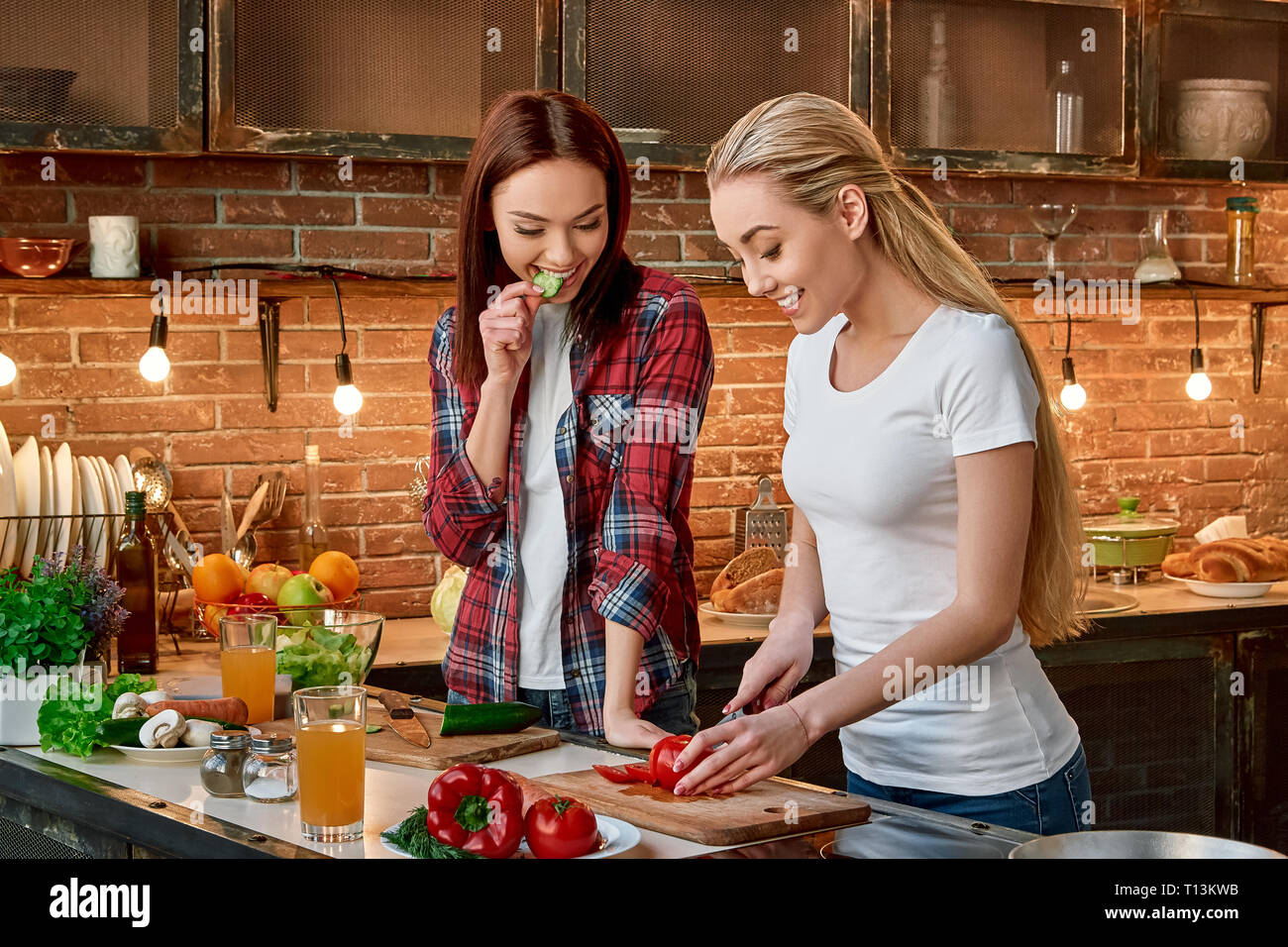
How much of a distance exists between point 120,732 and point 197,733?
0.09 meters

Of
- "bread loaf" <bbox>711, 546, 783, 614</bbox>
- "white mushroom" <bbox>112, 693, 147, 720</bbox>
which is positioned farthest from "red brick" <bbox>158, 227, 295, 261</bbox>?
"white mushroom" <bbox>112, 693, 147, 720</bbox>

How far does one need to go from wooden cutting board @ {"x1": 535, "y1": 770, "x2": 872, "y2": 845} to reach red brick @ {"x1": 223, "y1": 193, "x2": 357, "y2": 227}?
2.00 meters

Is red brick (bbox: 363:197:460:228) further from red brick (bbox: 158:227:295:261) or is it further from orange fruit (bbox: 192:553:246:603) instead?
orange fruit (bbox: 192:553:246:603)

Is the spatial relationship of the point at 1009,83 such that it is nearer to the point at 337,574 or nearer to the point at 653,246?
the point at 653,246

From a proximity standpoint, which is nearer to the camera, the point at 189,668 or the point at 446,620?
the point at 189,668

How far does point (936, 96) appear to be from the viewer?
352cm

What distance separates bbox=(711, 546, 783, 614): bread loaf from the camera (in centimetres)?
317

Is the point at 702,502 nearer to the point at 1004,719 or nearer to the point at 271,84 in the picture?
the point at 271,84

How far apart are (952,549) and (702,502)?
6.52ft

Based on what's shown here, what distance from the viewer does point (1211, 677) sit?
131 inches

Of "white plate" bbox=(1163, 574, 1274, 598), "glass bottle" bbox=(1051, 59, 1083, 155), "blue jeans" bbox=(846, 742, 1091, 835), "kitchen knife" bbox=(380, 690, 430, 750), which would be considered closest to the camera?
"blue jeans" bbox=(846, 742, 1091, 835)

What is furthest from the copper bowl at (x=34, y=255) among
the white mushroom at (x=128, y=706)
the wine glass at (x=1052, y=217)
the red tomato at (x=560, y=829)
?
the wine glass at (x=1052, y=217)

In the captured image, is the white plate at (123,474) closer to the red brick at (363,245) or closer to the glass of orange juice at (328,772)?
the red brick at (363,245)
